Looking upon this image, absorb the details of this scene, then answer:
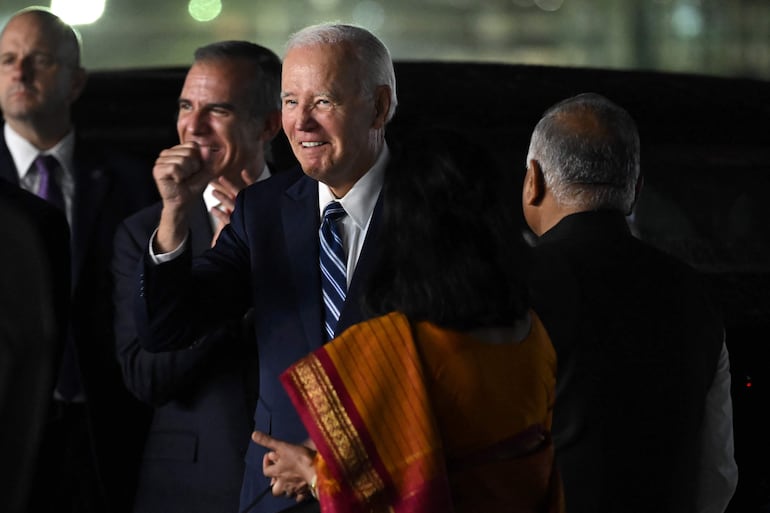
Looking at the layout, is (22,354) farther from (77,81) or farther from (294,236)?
(77,81)

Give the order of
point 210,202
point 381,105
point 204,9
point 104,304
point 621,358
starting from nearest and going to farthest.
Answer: point 621,358
point 381,105
point 210,202
point 104,304
point 204,9

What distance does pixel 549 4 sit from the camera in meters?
19.9

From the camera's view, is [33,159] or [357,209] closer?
[357,209]

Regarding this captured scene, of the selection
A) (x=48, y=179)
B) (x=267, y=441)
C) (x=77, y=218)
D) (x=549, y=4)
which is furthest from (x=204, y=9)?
(x=267, y=441)

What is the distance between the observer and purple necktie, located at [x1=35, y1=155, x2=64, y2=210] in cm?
341

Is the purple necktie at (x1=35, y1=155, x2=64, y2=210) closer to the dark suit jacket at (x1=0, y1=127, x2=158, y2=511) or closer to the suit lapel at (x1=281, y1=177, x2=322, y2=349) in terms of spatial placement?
the dark suit jacket at (x1=0, y1=127, x2=158, y2=511)

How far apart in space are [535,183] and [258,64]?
0.78 metres

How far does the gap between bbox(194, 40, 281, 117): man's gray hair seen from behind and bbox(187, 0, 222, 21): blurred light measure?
15.9m

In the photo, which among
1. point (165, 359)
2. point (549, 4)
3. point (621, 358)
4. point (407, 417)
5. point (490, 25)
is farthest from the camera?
point (490, 25)

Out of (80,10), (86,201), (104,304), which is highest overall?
(80,10)

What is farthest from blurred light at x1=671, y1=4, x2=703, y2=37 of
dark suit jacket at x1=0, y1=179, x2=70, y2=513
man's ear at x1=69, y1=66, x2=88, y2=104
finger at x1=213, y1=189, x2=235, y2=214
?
dark suit jacket at x1=0, y1=179, x2=70, y2=513

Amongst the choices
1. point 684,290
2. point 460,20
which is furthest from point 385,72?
point 460,20

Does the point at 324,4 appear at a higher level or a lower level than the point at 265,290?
higher

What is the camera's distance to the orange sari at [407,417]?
181 centimetres
